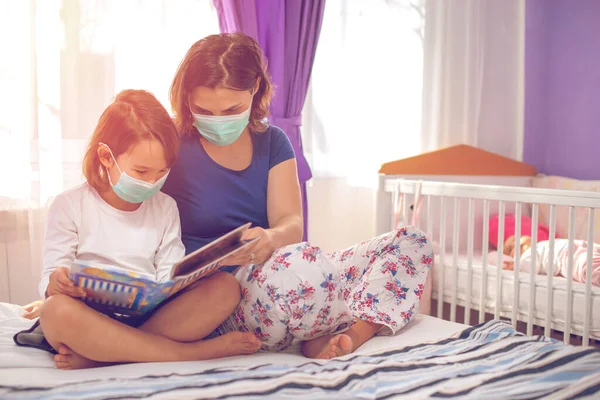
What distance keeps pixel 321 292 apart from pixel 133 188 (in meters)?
0.45

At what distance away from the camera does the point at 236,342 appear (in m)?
1.25

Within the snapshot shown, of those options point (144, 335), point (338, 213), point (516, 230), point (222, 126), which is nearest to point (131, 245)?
point (144, 335)

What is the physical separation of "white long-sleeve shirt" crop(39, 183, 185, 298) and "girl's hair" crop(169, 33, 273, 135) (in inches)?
9.9

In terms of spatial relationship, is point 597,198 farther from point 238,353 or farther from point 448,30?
point 448,30

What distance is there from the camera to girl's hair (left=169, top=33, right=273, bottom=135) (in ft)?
4.53

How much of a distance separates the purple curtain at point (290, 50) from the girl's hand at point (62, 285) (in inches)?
51.1

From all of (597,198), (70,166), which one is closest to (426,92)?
(597,198)

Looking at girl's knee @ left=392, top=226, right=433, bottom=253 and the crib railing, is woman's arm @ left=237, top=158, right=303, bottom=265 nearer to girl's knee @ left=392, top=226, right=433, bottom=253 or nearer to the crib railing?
girl's knee @ left=392, top=226, right=433, bottom=253

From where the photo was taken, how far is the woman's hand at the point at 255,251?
1.21m

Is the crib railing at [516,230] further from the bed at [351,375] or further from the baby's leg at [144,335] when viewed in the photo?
the baby's leg at [144,335]

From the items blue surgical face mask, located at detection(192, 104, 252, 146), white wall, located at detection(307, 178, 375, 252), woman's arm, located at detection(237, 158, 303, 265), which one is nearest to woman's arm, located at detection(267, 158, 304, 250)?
woman's arm, located at detection(237, 158, 303, 265)

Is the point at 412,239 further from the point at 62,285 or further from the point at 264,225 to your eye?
the point at 62,285

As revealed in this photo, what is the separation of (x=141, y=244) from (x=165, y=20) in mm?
1110

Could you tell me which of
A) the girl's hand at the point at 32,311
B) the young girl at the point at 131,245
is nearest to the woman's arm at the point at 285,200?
the young girl at the point at 131,245
